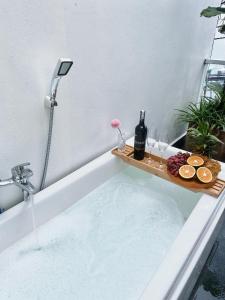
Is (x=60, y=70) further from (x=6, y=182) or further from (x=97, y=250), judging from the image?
(x=97, y=250)

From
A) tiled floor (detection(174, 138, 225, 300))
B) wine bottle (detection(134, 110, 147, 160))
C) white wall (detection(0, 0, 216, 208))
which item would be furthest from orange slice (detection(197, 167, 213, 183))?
white wall (detection(0, 0, 216, 208))

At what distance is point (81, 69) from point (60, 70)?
34cm

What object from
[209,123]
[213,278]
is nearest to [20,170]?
[213,278]

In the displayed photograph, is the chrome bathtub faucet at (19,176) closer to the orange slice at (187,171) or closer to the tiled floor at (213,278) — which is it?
the orange slice at (187,171)

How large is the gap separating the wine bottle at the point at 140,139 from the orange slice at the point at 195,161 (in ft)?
1.05

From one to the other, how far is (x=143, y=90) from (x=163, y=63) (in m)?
0.38

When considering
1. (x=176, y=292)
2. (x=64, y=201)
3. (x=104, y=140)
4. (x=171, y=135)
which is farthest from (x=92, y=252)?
(x=171, y=135)

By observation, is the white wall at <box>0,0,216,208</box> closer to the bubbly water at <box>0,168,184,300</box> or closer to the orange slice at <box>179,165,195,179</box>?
the bubbly water at <box>0,168,184,300</box>

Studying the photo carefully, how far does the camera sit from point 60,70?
3.52 feet

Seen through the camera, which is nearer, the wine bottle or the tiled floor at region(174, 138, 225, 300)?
the tiled floor at region(174, 138, 225, 300)

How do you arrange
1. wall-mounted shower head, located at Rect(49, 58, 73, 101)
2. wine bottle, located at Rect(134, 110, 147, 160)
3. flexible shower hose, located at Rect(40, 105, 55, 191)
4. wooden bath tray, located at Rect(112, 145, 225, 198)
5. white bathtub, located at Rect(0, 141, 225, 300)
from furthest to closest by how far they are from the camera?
1. wine bottle, located at Rect(134, 110, 147, 160)
2. wooden bath tray, located at Rect(112, 145, 225, 198)
3. flexible shower hose, located at Rect(40, 105, 55, 191)
4. wall-mounted shower head, located at Rect(49, 58, 73, 101)
5. white bathtub, located at Rect(0, 141, 225, 300)

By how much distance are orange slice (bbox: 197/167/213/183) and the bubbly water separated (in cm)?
27

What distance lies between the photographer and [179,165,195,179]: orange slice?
4.59 feet

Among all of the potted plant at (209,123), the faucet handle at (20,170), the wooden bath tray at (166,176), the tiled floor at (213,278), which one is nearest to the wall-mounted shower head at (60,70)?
the faucet handle at (20,170)
